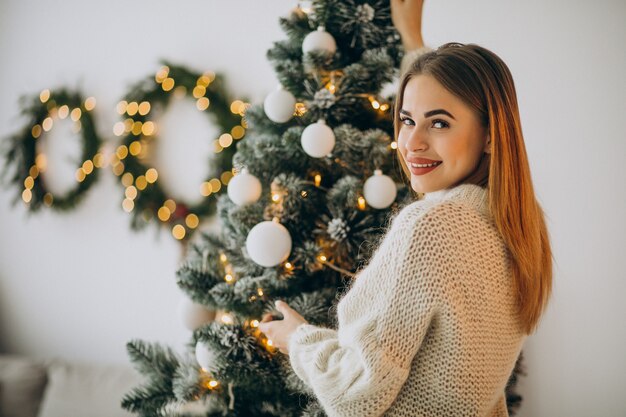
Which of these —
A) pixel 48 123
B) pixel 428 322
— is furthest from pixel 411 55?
pixel 48 123

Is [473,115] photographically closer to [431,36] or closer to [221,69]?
[431,36]

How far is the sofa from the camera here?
1981mm

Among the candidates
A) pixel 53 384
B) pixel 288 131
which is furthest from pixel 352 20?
pixel 53 384

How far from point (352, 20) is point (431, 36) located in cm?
69

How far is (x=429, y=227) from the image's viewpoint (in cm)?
72

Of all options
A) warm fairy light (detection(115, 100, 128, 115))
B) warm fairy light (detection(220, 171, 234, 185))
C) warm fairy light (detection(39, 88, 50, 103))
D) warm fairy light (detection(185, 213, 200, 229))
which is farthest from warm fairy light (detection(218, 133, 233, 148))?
warm fairy light (detection(39, 88, 50, 103))

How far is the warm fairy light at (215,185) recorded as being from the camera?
204 cm

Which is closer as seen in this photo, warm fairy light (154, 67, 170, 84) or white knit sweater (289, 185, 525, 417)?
white knit sweater (289, 185, 525, 417)

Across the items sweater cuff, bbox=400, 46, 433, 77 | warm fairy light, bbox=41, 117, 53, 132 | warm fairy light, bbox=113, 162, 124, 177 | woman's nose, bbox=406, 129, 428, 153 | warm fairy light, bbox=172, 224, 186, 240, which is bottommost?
warm fairy light, bbox=172, 224, 186, 240

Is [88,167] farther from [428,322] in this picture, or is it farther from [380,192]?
[428,322]

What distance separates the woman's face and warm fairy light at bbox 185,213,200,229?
1.44 metres

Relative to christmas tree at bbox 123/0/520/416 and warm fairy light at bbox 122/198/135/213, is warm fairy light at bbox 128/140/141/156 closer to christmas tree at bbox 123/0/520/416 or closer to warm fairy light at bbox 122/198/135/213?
warm fairy light at bbox 122/198/135/213

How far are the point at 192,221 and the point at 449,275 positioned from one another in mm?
1608

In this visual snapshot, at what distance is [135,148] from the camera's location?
2.21 m
